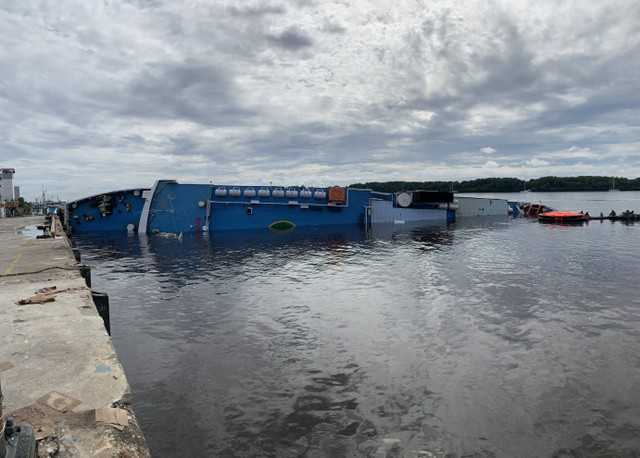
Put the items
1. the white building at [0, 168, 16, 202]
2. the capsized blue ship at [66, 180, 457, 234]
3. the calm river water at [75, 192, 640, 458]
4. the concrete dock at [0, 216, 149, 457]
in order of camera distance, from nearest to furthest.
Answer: the concrete dock at [0, 216, 149, 457] → the calm river water at [75, 192, 640, 458] → the capsized blue ship at [66, 180, 457, 234] → the white building at [0, 168, 16, 202]

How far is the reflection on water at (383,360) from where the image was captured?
9.68 meters

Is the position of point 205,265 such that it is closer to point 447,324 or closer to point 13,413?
point 447,324

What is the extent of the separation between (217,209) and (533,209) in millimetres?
80444

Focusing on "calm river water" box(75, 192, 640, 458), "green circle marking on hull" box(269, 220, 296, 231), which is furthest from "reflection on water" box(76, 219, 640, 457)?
"green circle marking on hull" box(269, 220, 296, 231)

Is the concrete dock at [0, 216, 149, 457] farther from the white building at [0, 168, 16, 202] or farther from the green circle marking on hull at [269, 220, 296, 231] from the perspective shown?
the white building at [0, 168, 16, 202]

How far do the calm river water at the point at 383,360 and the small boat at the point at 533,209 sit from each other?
3047 inches

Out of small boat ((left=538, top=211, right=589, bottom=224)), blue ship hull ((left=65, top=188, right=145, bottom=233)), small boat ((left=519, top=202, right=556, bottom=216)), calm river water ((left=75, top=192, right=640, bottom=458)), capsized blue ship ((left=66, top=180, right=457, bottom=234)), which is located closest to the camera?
calm river water ((left=75, top=192, right=640, bottom=458))

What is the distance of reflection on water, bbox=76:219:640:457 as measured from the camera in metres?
9.68

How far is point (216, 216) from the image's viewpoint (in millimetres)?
65938

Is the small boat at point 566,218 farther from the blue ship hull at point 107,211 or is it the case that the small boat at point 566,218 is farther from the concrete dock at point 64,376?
the concrete dock at point 64,376

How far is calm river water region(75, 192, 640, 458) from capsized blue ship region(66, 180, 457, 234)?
3392cm

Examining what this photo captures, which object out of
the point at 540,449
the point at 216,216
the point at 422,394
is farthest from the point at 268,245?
the point at 540,449

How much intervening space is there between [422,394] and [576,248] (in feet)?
131

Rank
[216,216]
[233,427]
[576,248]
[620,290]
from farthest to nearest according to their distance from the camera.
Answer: [216,216], [576,248], [620,290], [233,427]
